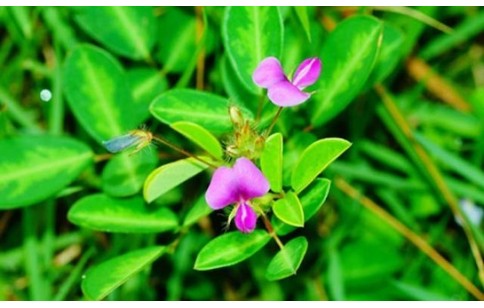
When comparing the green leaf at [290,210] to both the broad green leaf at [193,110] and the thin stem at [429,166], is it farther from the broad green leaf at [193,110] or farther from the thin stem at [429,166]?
the thin stem at [429,166]

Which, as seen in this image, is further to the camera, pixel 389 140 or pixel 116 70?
pixel 389 140

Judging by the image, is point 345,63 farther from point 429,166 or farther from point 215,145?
point 429,166

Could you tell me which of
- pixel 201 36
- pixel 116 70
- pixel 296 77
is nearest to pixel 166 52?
pixel 201 36

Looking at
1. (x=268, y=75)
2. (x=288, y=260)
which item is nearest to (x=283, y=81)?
(x=268, y=75)

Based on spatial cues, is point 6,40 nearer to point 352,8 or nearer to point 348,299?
point 352,8

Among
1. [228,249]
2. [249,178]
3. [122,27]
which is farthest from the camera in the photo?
[122,27]

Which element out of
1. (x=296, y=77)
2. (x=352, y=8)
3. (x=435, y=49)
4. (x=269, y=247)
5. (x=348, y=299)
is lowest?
(x=348, y=299)

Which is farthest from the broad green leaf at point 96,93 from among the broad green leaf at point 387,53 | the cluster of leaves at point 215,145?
the broad green leaf at point 387,53
